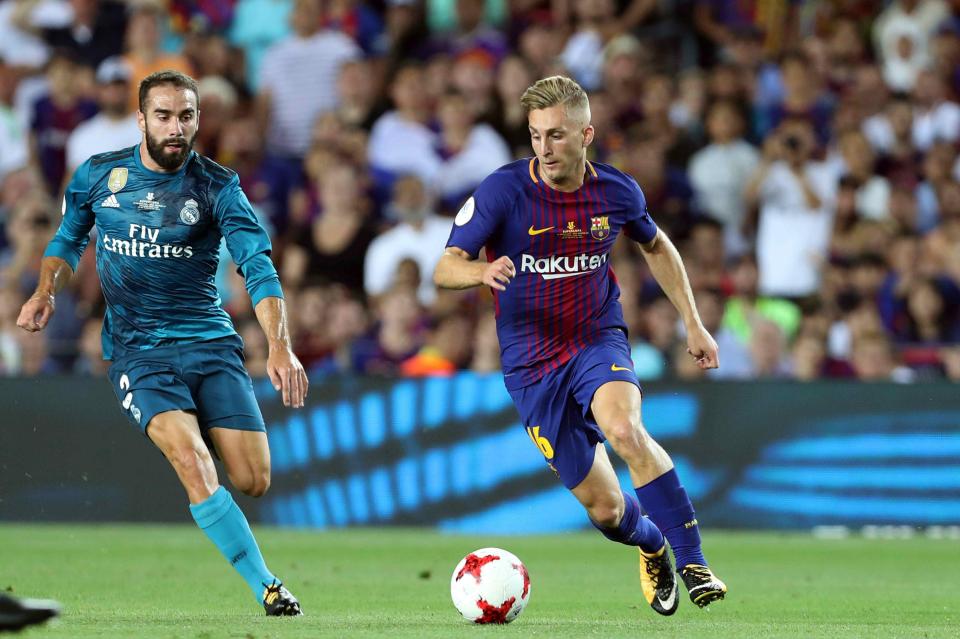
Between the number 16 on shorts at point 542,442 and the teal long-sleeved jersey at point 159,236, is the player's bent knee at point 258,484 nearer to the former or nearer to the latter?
the teal long-sleeved jersey at point 159,236

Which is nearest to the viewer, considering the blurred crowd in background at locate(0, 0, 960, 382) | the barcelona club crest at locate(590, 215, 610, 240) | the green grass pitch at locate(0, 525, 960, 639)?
the green grass pitch at locate(0, 525, 960, 639)

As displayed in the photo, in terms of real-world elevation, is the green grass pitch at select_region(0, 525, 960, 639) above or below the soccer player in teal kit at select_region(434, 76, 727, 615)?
below

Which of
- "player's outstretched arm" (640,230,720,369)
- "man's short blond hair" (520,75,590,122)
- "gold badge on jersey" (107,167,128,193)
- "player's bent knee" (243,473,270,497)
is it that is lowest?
"player's bent knee" (243,473,270,497)

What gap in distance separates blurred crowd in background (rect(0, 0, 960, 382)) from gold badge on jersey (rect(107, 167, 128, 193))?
6.68 meters

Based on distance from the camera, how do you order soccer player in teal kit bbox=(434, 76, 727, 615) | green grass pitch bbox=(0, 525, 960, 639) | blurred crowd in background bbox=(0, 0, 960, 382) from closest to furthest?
green grass pitch bbox=(0, 525, 960, 639), soccer player in teal kit bbox=(434, 76, 727, 615), blurred crowd in background bbox=(0, 0, 960, 382)

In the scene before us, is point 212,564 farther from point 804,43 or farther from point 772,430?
point 804,43

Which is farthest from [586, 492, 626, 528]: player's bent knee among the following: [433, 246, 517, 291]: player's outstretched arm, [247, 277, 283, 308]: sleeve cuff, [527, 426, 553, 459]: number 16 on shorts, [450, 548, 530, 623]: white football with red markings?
[247, 277, 283, 308]: sleeve cuff

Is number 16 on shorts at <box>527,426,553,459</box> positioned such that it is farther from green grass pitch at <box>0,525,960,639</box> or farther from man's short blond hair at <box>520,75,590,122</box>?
man's short blond hair at <box>520,75,590,122</box>

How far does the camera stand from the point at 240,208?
7.97m

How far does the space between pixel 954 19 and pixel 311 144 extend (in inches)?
294

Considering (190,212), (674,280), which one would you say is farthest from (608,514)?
(190,212)

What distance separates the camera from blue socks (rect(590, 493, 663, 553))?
8.06 m

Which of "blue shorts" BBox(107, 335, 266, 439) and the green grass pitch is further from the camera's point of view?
"blue shorts" BBox(107, 335, 266, 439)

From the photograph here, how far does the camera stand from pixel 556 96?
25.7 ft
